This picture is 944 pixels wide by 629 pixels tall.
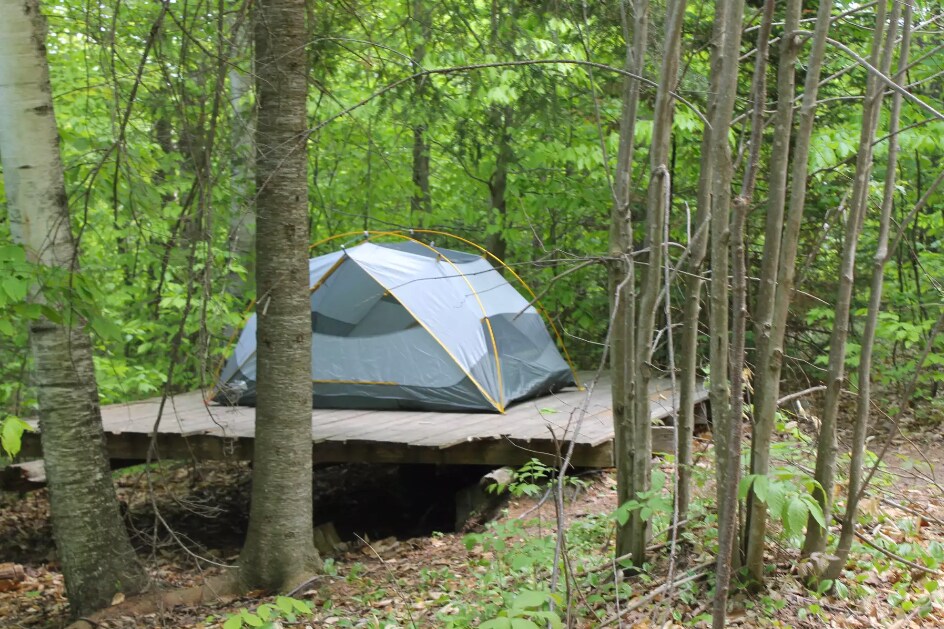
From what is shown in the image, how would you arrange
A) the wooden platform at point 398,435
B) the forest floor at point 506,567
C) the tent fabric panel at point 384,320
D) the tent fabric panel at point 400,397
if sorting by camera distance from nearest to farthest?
the forest floor at point 506,567, the wooden platform at point 398,435, the tent fabric panel at point 400,397, the tent fabric panel at point 384,320

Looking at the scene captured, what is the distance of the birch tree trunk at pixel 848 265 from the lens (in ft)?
9.87

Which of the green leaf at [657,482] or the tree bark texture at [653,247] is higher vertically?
the tree bark texture at [653,247]

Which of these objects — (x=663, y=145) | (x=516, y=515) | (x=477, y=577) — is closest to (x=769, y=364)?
(x=663, y=145)

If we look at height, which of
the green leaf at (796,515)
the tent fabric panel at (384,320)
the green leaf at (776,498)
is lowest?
the green leaf at (796,515)

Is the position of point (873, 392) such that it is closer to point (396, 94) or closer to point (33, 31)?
point (396, 94)

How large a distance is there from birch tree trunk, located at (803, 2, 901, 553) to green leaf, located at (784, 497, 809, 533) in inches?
16.3

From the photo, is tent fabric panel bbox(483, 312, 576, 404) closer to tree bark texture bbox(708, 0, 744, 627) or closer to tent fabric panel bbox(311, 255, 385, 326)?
tent fabric panel bbox(311, 255, 385, 326)

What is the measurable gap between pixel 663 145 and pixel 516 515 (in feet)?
10.6

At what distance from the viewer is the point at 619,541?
3.59 metres

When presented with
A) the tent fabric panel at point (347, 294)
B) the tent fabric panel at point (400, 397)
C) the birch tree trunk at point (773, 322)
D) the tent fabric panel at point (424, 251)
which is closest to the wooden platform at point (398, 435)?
the tent fabric panel at point (400, 397)

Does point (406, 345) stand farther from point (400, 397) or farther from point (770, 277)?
point (770, 277)

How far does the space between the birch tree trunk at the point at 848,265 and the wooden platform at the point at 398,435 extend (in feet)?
7.19

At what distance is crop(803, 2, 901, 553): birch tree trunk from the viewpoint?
9.87ft

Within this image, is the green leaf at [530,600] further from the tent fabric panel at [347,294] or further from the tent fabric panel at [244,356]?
the tent fabric panel at [244,356]
